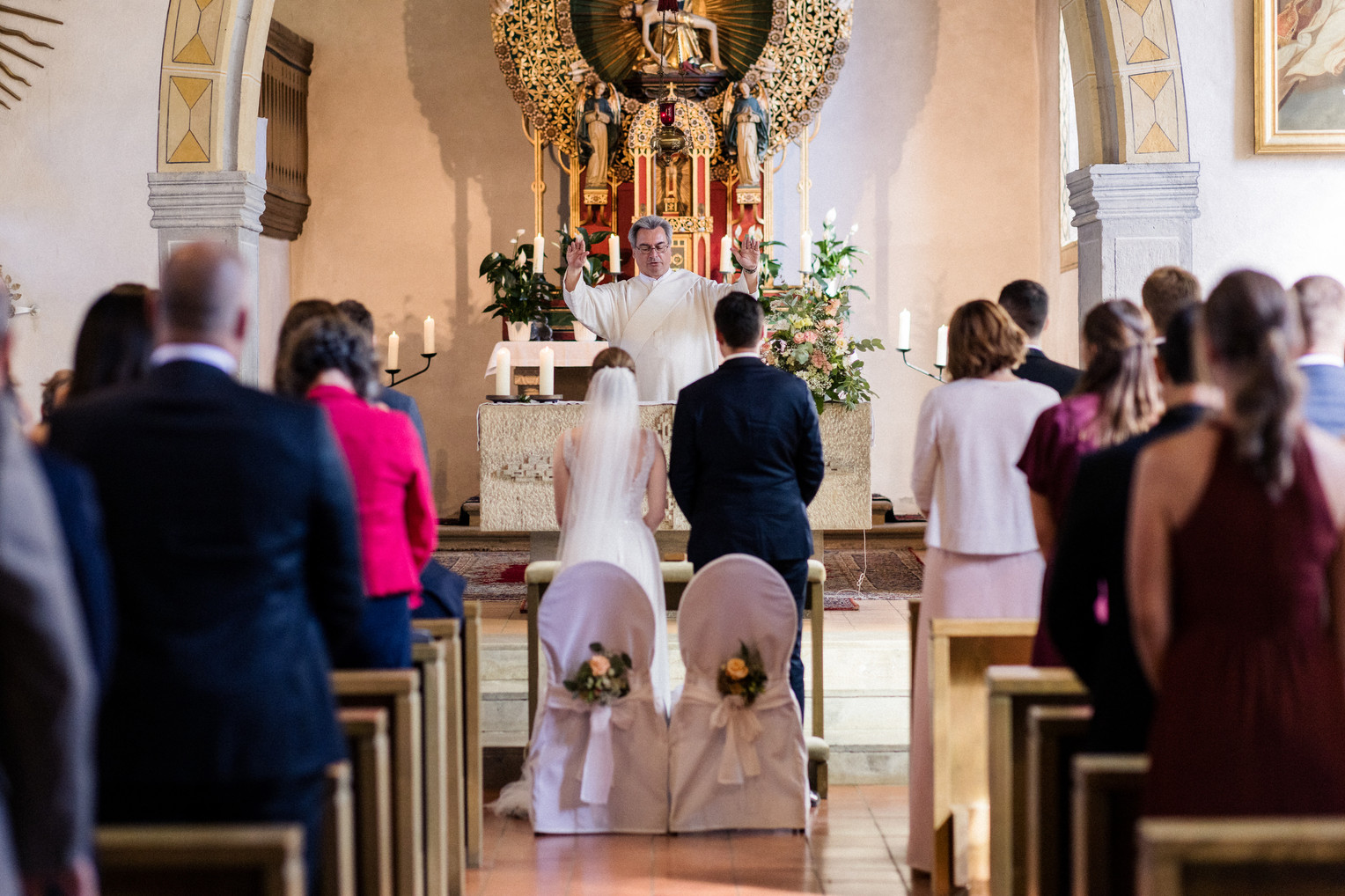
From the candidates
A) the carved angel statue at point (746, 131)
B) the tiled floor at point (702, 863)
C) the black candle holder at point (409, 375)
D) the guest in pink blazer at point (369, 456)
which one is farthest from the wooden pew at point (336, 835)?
the carved angel statue at point (746, 131)

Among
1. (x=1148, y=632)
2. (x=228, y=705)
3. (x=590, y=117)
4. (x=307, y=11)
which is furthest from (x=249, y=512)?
(x=307, y=11)

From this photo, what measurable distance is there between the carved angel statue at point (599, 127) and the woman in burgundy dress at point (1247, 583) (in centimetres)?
763

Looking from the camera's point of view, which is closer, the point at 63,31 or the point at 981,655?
the point at 981,655

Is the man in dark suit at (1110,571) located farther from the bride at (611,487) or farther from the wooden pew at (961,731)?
the bride at (611,487)

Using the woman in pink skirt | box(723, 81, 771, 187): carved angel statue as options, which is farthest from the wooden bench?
box(723, 81, 771, 187): carved angel statue

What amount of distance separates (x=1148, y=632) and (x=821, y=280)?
14.5 feet

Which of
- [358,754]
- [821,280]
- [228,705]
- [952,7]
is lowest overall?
[358,754]

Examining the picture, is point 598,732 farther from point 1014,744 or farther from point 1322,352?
point 1322,352

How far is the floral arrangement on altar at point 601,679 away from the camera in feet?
13.5

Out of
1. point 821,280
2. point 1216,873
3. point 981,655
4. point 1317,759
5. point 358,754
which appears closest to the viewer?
point 1216,873

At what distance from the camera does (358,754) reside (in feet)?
8.21

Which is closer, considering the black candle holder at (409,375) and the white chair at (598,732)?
the white chair at (598,732)

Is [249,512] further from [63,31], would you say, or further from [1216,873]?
[63,31]

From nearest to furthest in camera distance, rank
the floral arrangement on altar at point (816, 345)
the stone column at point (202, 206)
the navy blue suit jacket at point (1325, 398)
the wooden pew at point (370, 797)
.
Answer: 1. the wooden pew at point (370, 797)
2. the navy blue suit jacket at point (1325, 398)
3. the floral arrangement on altar at point (816, 345)
4. the stone column at point (202, 206)
